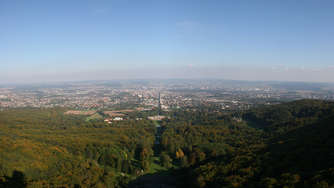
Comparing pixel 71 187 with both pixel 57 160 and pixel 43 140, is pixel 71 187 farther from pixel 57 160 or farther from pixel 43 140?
pixel 43 140

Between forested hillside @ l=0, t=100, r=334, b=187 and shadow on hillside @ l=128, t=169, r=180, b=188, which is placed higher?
forested hillside @ l=0, t=100, r=334, b=187

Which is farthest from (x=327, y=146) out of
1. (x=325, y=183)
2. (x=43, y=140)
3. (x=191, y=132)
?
(x=43, y=140)

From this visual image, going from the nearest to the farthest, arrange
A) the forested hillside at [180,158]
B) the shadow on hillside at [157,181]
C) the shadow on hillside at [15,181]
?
the forested hillside at [180,158] < the shadow on hillside at [15,181] < the shadow on hillside at [157,181]

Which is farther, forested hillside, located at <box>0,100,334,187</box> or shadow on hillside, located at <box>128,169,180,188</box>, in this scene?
shadow on hillside, located at <box>128,169,180,188</box>

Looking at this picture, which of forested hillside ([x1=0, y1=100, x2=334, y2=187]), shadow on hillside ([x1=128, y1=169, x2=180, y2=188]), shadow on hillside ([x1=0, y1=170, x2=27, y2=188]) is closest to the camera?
forested hillside ([x1=0, y1=100, x2=334, y2=187])

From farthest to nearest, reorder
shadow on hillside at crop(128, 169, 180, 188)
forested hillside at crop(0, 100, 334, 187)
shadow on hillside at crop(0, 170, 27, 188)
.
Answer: shadow on hillside at crop(128, 169, 180, 188), shadow on hillside at crop(0, 170, 27, 188), forested hillside at crop(0, 100, 334, 187)

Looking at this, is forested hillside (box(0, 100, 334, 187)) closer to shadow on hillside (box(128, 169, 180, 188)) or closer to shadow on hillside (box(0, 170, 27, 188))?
shadow on hillside (box(0, 170, 27, 188))

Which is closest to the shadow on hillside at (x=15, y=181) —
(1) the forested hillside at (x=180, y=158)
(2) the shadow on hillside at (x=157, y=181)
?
(1) the forested hillside at (x=180, y=158)

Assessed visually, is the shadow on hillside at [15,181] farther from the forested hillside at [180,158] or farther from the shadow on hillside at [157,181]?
the shadow on hillside at [157,181]

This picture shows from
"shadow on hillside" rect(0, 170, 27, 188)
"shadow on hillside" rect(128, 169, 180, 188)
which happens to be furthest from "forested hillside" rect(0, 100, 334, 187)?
"shadow on hillside" rect(128, 169, 180, 188)
